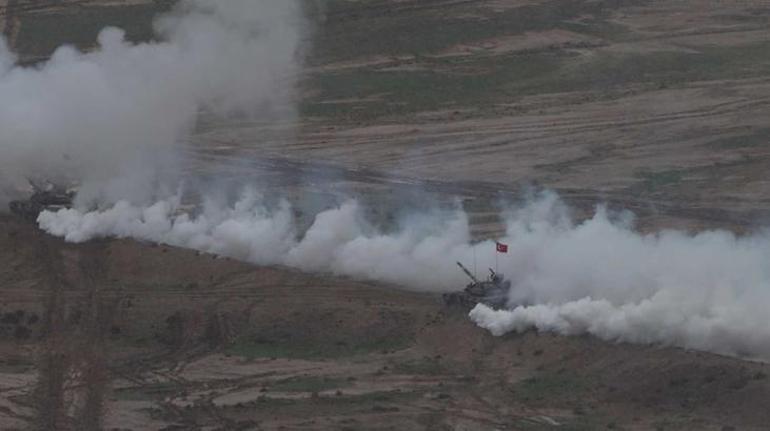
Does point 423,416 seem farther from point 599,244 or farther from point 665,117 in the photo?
point 665,117

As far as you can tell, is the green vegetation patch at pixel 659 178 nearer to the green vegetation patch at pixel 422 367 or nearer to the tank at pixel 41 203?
the green vegetation patch at pixel 422 367

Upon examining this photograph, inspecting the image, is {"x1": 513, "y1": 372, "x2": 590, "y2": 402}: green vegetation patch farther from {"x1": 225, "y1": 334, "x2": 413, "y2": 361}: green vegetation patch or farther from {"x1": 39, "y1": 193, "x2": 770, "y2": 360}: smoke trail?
{"x1": 225, "y1": 334, "x2": 413, "y2": 361}: green vegetation patch

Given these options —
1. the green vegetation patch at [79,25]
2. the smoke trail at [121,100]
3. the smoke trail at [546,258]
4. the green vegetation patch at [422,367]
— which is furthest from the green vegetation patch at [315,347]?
the green vegetation patch at [79,25]

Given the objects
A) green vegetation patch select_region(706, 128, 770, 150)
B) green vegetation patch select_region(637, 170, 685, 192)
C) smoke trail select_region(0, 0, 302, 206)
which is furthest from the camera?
green vegetation patch select_region(706, 128, 770, 150)

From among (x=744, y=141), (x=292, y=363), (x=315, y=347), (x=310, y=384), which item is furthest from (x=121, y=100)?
(x=744, y=141)

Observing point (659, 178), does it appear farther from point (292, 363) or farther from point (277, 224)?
A: point (292, 363)

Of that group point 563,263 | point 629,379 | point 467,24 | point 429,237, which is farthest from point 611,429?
point 467,24

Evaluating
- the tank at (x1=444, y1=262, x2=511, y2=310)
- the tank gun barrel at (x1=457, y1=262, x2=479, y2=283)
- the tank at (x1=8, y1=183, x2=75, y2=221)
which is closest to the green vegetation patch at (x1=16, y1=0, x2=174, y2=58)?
the tank at (x1=8, y1=183, x2=75, y2=221)
